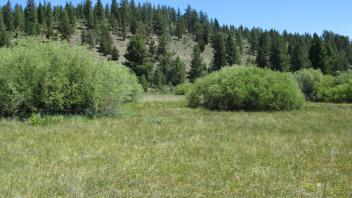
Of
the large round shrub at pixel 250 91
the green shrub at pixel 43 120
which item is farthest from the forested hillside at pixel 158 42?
the green shrub at pixel 43 120

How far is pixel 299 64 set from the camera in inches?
3620

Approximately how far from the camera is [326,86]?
5047cm

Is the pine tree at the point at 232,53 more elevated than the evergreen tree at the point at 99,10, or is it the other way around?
the evergreen tree at the point at 99,10

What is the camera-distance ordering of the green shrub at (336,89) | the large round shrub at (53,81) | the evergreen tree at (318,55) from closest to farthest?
the large round shrub at (53,81)
the green shrub at (336,89)
the evergreen tree at (318,55)

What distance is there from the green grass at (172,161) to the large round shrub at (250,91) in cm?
1150

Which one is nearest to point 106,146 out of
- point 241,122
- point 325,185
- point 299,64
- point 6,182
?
point 6,182

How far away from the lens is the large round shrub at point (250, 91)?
30.2 metres

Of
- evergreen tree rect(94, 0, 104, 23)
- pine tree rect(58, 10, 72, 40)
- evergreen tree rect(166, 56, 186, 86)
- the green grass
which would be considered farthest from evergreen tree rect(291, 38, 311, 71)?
the green grass

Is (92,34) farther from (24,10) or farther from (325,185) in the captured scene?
(325,185)

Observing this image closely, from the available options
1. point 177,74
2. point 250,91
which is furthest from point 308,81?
point 177,74

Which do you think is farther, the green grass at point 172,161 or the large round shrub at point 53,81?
the large round shrub at point 53,81

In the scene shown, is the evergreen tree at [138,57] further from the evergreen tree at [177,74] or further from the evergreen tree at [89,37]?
the evergreen tree at [89,37]

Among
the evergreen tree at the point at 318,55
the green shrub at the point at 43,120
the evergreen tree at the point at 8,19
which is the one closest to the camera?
the green shrub at the point at 43,120

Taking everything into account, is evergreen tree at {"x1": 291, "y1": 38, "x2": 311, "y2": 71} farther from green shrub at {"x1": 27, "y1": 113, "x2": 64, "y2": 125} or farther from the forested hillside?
green shrub at {"x1": 27, "y1": 113, "x2": 64, "y2": 125}
